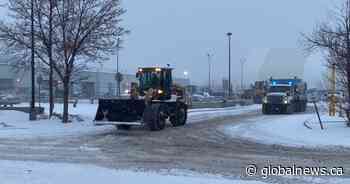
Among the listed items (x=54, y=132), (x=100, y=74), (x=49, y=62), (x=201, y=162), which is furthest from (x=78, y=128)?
(x=100, y=74)

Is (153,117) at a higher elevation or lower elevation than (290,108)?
higher

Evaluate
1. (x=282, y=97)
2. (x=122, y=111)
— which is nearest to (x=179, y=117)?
(x=122, y=111)

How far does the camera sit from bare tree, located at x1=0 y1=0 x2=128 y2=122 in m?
31.3

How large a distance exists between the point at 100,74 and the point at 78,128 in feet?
327

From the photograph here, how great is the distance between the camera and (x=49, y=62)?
3209 cm

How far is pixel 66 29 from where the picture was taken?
31.3 meters

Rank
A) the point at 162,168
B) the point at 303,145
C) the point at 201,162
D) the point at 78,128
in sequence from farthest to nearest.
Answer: the point at 78,128, the point at 303,145, the point at 201,162, the point at 162,168

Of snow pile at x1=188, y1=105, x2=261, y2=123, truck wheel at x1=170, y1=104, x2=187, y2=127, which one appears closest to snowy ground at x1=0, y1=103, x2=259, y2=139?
truck wheel at x1=170, y1=104, x2=187, y2=127

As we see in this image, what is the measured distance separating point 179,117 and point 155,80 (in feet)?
9.65

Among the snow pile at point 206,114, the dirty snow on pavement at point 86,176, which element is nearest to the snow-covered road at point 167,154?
the dirty snow on pavement at point 86,176

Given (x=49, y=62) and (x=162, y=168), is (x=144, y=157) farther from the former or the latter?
(x=49, y=62)

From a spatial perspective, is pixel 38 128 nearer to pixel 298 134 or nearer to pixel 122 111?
pixel 122 111

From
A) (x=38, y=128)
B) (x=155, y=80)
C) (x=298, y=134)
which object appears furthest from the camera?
(x=155, y=80)

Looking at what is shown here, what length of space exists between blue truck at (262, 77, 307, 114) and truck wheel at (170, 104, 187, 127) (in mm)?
17362
